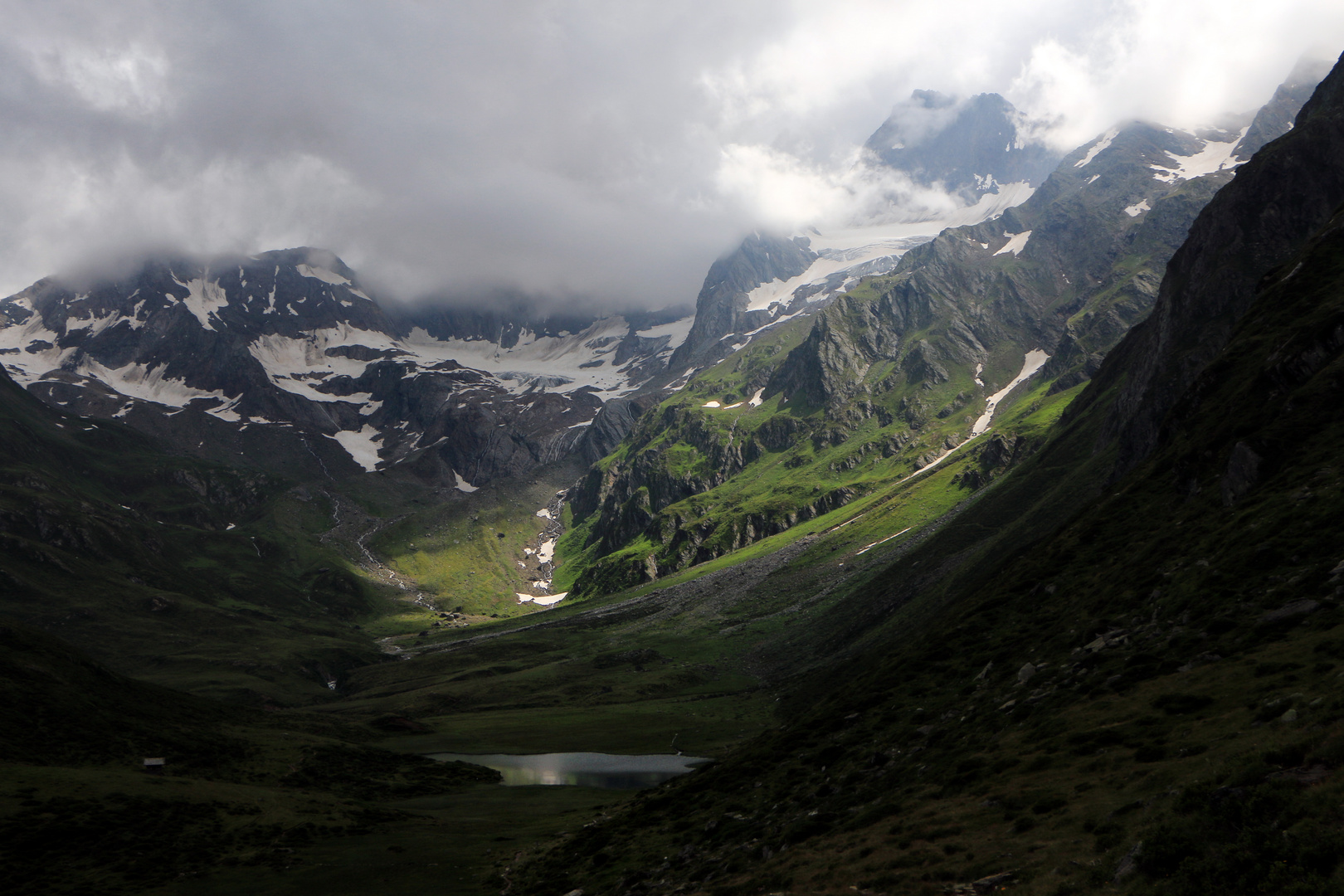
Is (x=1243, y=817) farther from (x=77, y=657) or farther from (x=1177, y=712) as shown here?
(x=77, y=657)

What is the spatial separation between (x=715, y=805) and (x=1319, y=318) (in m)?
66.2

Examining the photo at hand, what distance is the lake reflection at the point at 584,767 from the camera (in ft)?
314

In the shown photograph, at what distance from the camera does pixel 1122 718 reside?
33812 mm

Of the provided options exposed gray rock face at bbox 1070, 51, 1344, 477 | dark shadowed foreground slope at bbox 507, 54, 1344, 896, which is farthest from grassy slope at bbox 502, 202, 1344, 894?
exposed gray rock face at bbox 1070, 51, 1344, 477

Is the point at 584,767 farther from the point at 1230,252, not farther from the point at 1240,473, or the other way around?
the point at 1230,252

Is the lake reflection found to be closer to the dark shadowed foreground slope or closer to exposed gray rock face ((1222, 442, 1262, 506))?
the dark shadowed foreground slope

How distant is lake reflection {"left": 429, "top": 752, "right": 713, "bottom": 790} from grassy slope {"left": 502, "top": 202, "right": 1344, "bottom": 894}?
105 feet

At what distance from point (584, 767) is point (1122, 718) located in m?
87.9

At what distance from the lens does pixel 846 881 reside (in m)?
29.1

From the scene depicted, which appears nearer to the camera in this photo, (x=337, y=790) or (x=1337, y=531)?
(x=1337, y=531)

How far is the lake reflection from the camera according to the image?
314ft

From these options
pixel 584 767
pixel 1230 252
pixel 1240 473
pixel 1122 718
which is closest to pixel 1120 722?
pixel 1122 718

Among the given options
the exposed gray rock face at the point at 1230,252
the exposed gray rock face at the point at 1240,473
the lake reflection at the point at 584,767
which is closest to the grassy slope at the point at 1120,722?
the exposed gray rock face at the point at 1240,473

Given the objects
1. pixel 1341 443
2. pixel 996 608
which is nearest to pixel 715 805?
pixel 996 608
